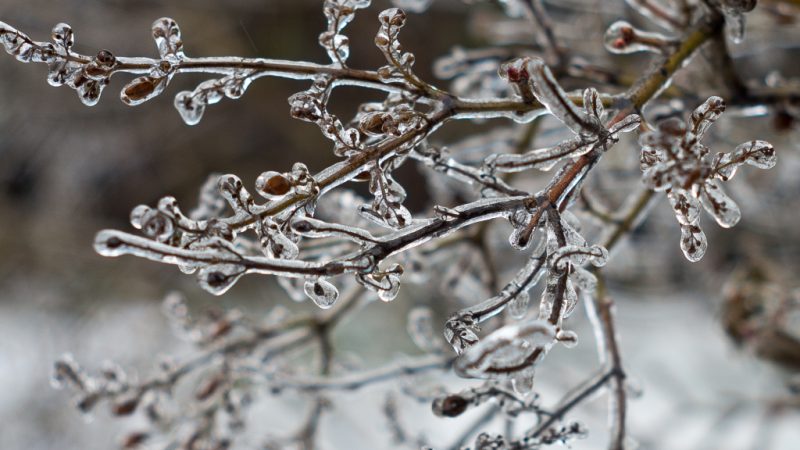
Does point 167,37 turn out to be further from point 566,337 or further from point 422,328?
point 422,328

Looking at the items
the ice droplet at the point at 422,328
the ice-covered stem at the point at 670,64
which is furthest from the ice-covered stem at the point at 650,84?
the ice droplet at the point at 422,328

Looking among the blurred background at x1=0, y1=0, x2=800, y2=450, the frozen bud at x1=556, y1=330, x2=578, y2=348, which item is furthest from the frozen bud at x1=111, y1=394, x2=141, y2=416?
the blurred background at x1=0, y1=0, x2=800, y2=450

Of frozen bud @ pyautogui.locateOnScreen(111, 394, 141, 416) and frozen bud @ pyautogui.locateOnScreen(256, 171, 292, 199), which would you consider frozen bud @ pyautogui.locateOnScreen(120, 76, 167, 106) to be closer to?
frozen bud @ pyautogui.locateOnScreen(256, 171, 292, 199)

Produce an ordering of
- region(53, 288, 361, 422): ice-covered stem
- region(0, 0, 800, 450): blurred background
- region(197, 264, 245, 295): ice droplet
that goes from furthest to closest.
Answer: region(0, 0, 800, 450): blurred background
region(53, 288, 361, 422): ice-covered stem
region(197, 264, 245, 295): ice droplet

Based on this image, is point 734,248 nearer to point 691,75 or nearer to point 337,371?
point 691,75

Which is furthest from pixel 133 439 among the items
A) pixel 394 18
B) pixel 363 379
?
pixel 394 18

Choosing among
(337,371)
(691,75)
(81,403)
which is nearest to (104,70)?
(81,403)
